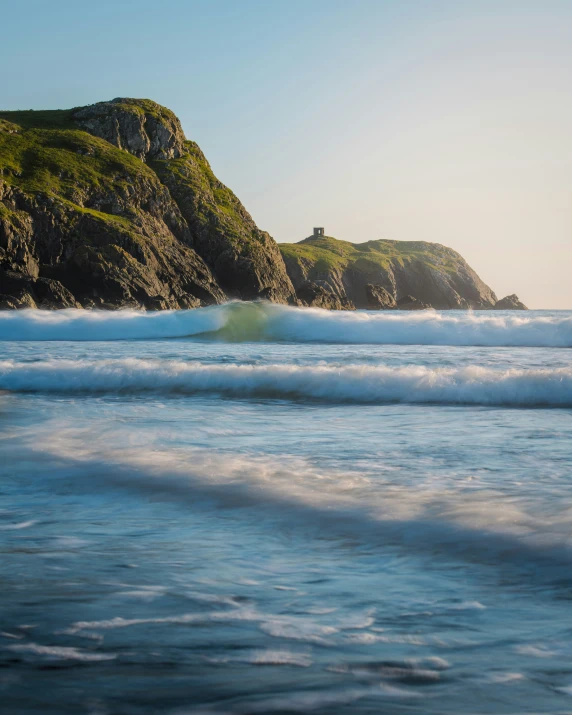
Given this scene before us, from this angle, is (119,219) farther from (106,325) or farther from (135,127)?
(106,325)

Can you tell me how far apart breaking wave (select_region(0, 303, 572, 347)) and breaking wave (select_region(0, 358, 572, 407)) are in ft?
51.0

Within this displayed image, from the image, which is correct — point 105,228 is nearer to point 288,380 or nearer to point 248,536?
point 288,380

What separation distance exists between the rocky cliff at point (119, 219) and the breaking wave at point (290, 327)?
21.6m

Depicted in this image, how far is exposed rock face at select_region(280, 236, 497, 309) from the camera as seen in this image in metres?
144

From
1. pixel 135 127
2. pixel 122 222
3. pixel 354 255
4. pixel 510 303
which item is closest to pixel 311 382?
pixel 122 222

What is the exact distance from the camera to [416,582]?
2.52m

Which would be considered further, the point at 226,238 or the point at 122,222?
the point at 226,238

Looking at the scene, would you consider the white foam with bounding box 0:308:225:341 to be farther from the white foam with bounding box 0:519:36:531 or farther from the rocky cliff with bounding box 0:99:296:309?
the white foam with bounding box 0:519:36:531

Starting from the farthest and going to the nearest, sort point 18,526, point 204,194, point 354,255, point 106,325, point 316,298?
point 354,255 < point 204,194 < point 316,298 < point 106,325 < point 18,526

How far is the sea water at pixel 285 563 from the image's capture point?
1.76m

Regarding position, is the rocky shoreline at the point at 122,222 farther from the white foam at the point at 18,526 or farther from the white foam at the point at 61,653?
the white foam at the point at 61,653

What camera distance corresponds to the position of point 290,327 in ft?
94.7

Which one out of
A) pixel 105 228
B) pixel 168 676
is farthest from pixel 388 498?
pixel 105 228

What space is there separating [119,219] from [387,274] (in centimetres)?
9581
